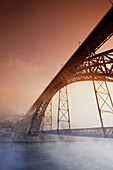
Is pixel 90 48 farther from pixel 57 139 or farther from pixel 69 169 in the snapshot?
pixel 57 139

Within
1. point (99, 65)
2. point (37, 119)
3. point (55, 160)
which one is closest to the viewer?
point (99, 65)

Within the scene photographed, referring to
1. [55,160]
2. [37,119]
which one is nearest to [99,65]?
[55,160]

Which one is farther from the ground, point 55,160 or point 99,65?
point 99,65

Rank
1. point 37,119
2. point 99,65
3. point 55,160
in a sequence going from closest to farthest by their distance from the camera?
point 99,65
point 55,160
point 37,119

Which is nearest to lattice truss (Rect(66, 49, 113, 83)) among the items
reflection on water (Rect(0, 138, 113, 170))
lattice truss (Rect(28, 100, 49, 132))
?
reflection on water (Rect(0, 138, 113, 170))

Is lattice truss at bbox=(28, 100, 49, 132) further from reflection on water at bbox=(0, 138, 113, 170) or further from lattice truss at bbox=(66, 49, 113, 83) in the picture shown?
lattice truss at bbox=(66, 49, 113, 83)

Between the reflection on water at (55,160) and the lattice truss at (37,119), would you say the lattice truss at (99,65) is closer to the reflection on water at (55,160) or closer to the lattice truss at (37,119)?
the reflection on water at (55,160)

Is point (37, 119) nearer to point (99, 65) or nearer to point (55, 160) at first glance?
point (55, 160)

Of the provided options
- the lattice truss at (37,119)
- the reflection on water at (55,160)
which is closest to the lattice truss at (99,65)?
the reflection on water at (55,160)

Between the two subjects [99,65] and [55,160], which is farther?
[55,160]

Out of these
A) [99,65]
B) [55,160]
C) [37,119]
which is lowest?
[55,160]

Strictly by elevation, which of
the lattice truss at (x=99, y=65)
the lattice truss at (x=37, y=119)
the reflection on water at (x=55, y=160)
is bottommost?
the reflection on water at (x=55, y=160)

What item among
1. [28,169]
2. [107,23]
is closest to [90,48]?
[107,23]

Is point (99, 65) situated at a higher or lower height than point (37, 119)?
higher
